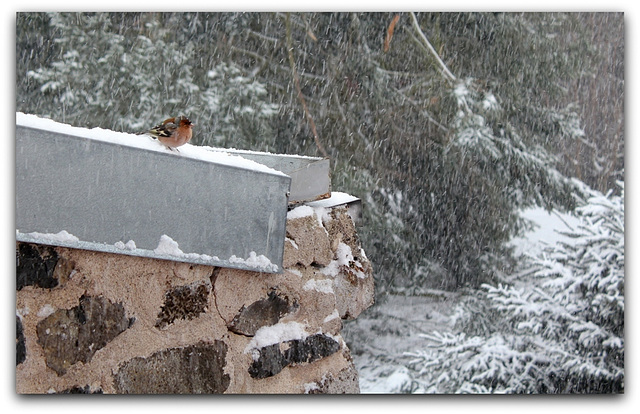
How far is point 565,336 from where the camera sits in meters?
3.52

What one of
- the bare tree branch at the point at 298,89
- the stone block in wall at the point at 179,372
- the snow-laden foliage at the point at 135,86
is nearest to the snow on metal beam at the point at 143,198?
the stone block in wall at the point at 179,372

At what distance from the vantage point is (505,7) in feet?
7.75

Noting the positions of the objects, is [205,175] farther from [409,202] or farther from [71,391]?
[409,202]

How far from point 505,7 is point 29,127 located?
6.61 feet

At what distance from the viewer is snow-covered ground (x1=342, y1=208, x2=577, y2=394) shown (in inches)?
196

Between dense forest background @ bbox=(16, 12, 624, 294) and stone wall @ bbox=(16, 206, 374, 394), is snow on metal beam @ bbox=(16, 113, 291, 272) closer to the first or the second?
stone wall @ bbox=(16, 206, 374, 394)

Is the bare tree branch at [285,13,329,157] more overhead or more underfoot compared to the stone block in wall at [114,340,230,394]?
more overhead

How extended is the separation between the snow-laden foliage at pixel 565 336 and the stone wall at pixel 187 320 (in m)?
2.52

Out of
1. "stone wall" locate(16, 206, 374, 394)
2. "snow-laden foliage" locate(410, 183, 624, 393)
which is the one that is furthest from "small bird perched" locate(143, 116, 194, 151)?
"snow-laden foliage" locate(410, 183, 624, 393)

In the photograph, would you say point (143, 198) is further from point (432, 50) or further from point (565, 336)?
point (432, 50)

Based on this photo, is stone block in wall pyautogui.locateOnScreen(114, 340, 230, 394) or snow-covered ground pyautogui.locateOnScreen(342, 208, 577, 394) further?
snow-covered ground pyautogui.locateOnScreen(342, 208, 577, 394)

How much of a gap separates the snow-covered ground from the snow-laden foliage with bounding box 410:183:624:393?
2.77 ft

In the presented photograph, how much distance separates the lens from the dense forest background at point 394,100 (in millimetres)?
4500

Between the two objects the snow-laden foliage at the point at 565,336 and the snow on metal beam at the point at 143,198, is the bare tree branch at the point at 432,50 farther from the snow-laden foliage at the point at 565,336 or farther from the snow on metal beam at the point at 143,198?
the snow on metal beam at the point at 143,198
